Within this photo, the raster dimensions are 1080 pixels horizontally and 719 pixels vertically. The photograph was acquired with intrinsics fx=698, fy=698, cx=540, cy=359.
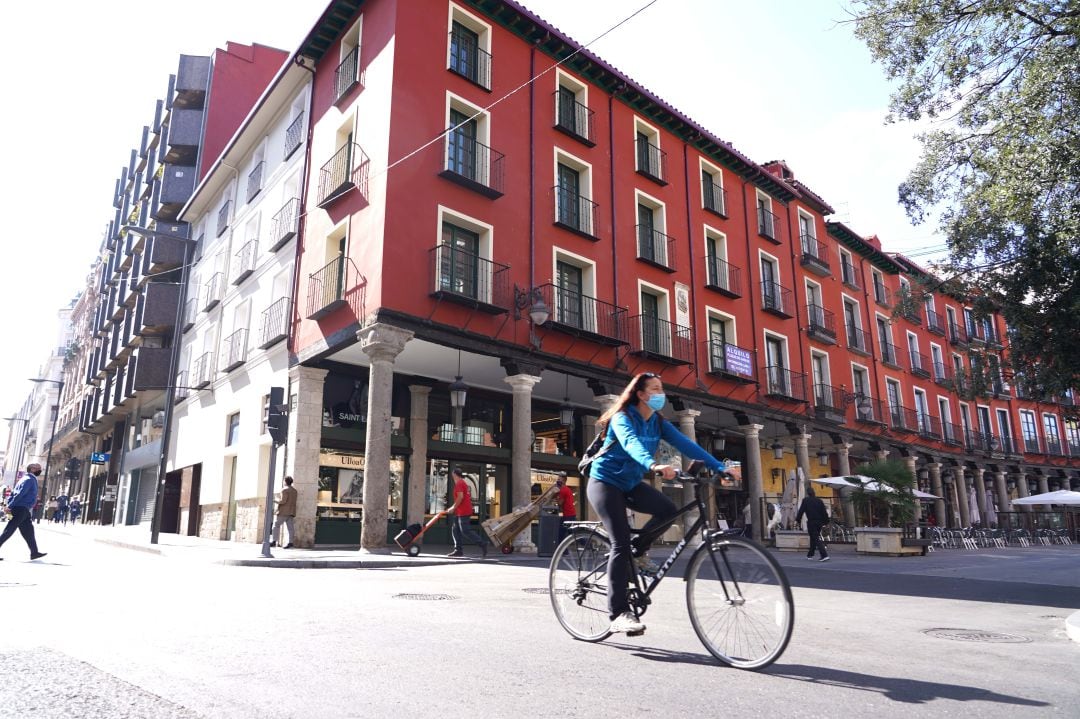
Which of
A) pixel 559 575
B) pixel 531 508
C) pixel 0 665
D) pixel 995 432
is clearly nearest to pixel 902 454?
pixel 995 432

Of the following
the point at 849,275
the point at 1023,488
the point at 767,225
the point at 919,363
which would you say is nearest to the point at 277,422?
the point at 767,225

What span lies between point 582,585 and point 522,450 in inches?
466

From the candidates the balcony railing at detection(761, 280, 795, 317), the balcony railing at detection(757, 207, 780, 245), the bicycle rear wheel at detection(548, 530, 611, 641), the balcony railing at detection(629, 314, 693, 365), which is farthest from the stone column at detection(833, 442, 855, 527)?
the bicycle rear wheel at detection(548, 530, 611, 641)

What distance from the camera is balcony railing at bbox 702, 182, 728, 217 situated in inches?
993

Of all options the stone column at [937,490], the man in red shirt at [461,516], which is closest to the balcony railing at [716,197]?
the man in red shirt at [461,516]

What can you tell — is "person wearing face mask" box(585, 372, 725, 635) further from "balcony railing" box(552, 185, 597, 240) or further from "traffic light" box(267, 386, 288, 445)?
"balcony railing" box(552, 185, 597, 240)

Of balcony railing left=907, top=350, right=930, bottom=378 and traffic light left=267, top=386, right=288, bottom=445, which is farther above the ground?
balcony railing left=907, top=350, right=930, bottom=378

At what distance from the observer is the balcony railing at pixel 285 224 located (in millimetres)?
19531

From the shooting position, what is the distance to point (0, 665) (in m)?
3.79

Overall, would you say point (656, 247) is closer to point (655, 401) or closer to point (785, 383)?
point (785, 383)

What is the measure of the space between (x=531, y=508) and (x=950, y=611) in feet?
28.5

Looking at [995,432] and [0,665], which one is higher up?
[995,432]

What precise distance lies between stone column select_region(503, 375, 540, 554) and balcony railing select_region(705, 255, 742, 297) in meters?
9.40

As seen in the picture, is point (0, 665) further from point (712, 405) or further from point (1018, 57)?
point (712, 405)
